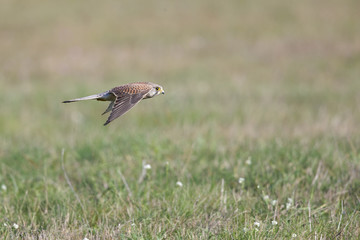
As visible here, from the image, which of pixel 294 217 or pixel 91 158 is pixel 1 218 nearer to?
pixel 91 158

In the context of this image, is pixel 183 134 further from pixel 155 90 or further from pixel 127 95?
pixel 127 95

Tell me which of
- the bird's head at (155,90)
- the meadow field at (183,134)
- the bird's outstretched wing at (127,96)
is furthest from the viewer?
the meadow field at (183,134)

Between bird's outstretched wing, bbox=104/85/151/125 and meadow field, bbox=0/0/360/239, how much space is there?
958 millimetres

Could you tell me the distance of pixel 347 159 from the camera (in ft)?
15.0

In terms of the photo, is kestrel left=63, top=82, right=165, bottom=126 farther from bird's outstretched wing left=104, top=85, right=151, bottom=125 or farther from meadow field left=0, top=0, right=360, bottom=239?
meadow field left=0, top=0, right=360, bottom=239

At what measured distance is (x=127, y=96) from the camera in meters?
2.61

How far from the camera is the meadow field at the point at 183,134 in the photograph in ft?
11.4

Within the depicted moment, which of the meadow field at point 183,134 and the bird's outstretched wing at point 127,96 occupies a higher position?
the bird's outstretched wing at point 127,96

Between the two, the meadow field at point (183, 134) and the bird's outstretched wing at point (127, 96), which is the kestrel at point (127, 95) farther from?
the meadow field at point (183, 134)

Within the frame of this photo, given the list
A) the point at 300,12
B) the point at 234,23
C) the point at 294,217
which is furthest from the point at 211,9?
the point at 294,217

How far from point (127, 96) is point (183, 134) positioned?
147 inches

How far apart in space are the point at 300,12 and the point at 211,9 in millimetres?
4323

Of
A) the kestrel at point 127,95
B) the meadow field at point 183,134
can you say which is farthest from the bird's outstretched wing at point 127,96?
the meadow field at point 183,134

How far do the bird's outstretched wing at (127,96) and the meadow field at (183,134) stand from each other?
37.7 inches
